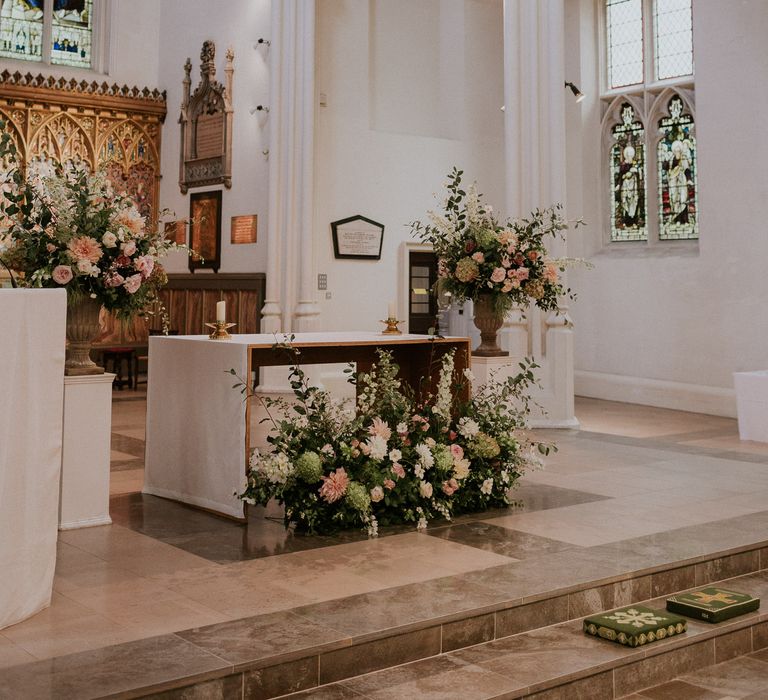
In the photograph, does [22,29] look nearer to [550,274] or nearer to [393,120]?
[393,120]

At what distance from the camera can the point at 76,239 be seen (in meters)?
5.43

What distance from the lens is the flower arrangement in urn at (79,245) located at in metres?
5.43

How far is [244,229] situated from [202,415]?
23.9 ft

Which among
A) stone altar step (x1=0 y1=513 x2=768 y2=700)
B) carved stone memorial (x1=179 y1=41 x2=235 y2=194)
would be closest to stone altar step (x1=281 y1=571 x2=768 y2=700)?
stone altar step (x1=0 y1=513 x2=768 y2=700)

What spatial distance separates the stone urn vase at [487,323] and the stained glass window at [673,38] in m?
6.57

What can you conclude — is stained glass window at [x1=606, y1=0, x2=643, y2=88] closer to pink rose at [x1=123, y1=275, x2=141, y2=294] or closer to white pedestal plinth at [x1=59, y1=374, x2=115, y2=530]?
pink rose at [x1=123, y1=275, x2=141, y2=294]

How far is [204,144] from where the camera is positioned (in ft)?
45.1

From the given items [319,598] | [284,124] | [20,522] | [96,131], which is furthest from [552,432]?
[96,131]

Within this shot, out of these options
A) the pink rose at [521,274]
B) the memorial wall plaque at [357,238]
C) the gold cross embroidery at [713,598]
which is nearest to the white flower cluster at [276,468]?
the gold cross embroidery at [713,598]

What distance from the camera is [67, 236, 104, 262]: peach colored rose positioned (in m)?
5.41

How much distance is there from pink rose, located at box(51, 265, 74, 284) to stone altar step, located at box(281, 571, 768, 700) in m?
2.83

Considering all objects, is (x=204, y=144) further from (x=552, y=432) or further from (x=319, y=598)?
(x=319, y=598)

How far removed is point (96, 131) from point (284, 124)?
11.9ft

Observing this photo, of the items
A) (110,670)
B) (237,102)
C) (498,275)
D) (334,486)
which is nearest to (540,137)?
(498,275)
